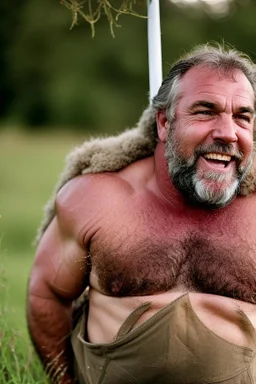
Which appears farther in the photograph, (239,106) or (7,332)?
(7,332)

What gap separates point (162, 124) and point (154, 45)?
0.38 meters

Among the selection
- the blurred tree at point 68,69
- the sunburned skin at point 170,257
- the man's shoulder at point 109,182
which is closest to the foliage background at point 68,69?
the blurred tree at point 68,69

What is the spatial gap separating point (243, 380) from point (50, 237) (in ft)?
3.06

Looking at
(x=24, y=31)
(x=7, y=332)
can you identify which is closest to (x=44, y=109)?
(x=24, y=31)

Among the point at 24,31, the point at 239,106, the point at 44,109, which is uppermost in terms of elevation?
the point at 239,106

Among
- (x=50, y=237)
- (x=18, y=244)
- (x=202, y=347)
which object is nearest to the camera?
(x=202, y=347)

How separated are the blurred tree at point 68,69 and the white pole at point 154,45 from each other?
22.9 m

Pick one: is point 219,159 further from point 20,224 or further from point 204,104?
point 20,224

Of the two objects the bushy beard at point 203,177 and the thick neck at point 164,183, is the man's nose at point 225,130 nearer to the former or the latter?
the bushy beard at point 203,177

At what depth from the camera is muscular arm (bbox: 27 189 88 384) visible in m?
3.63

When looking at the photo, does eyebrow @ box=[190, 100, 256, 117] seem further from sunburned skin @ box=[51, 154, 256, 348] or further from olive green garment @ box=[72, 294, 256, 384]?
olive green garment @ box=[72, 294, 256, 384]

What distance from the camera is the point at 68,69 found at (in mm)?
29281

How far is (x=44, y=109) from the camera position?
2800cm

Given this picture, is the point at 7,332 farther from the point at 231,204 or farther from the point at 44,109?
the point at 44,109
